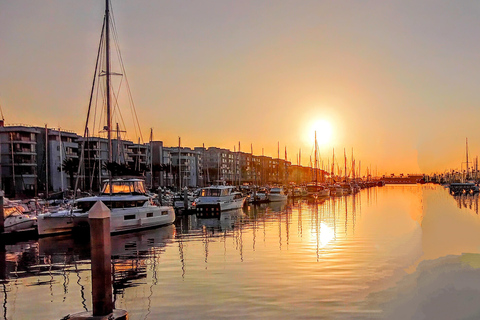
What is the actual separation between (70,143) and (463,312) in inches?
4046

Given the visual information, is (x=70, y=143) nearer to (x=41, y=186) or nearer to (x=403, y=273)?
(x=41, y=186)

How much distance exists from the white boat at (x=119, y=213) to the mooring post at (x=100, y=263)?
2036cm

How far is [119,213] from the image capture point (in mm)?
32688

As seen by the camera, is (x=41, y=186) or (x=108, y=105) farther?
(x=41, y=186)

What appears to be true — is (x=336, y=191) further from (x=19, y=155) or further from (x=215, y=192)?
(x=19, y=155)

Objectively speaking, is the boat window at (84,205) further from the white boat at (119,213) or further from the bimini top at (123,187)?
the bimini top at (123,187)

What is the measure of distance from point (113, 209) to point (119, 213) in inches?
27.9

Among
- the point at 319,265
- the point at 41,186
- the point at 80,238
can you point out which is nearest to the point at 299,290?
the point at 319,265

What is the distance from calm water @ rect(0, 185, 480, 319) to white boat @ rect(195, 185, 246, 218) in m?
17.3

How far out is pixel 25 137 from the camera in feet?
318

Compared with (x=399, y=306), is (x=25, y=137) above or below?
above

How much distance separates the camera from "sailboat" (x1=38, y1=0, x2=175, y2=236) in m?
31.7

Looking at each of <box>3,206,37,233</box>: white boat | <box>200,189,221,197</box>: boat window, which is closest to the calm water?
<box>3,206,37,233</box>: white boat

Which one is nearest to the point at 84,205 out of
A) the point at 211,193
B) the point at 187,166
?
the point at 211,193
